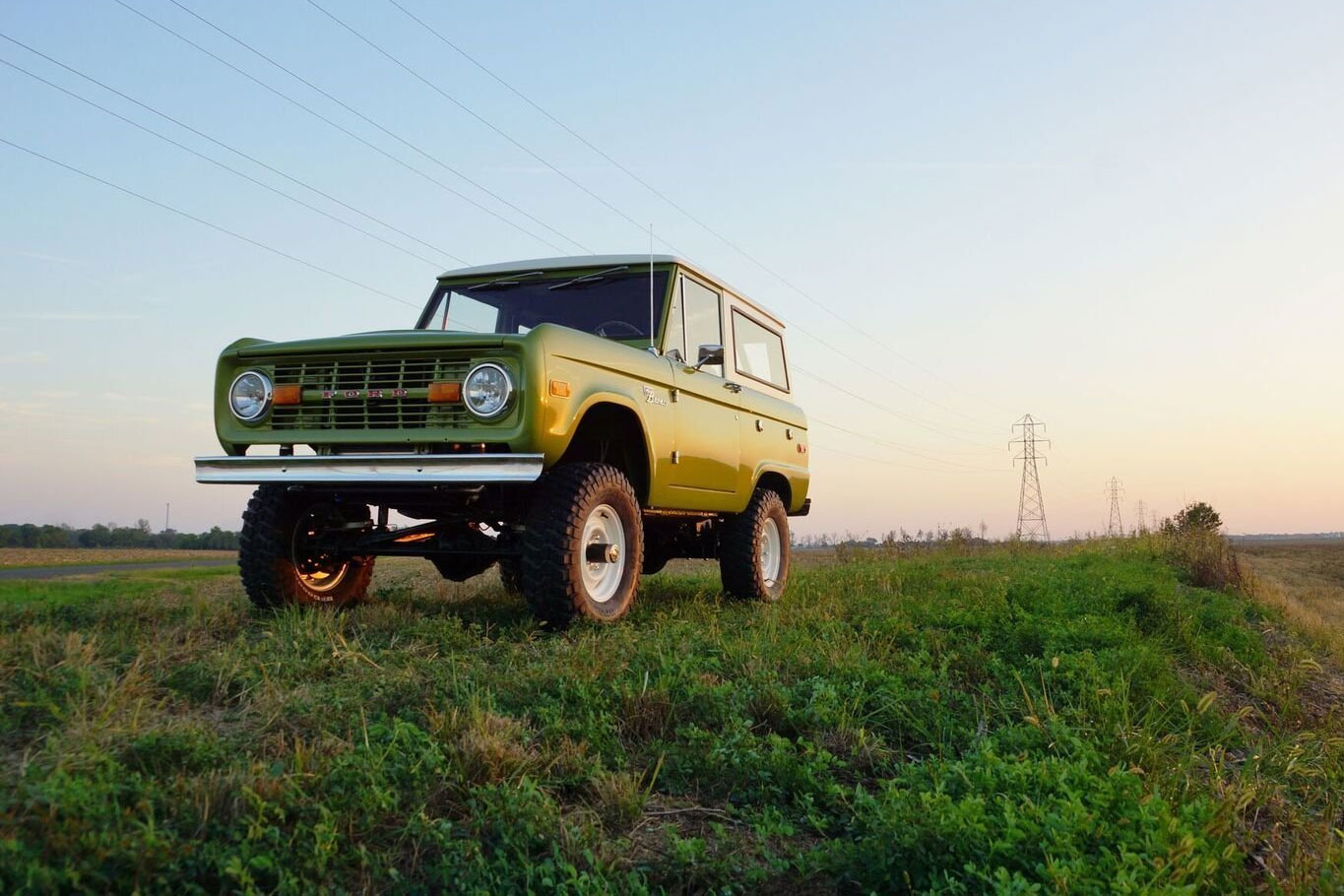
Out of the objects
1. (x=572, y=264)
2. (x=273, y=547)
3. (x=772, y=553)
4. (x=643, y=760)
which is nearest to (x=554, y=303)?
(x=572, y=264)

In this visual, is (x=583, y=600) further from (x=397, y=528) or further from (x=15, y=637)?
(x=15, y=637)

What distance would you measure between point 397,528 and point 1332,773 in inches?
184

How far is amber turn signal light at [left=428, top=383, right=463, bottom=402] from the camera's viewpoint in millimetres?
4992

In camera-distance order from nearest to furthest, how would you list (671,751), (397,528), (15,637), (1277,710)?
1. (671,751)
2. (15,637)
3. (1277,710)
4. (397,528)

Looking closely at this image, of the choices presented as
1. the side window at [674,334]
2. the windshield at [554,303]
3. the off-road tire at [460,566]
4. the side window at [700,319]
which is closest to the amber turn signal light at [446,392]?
the off-road tire at [460,566]

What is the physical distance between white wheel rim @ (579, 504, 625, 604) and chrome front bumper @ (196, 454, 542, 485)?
2.40 ft

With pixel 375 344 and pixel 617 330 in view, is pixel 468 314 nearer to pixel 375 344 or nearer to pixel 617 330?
pixel 617 330

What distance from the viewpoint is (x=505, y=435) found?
4.91 meters

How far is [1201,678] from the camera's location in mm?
5453

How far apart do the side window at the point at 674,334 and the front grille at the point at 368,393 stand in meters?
1.95

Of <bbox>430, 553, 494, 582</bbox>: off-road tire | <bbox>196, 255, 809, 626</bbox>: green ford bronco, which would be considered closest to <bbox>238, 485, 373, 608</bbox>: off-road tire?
<bbox>196, 255, 809, 626</bbox>: green ford bronco

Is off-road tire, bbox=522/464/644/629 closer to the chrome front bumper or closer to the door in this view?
the chrome front bumper

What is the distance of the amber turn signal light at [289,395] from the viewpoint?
530cm

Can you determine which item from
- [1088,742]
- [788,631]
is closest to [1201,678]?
[788,631]
